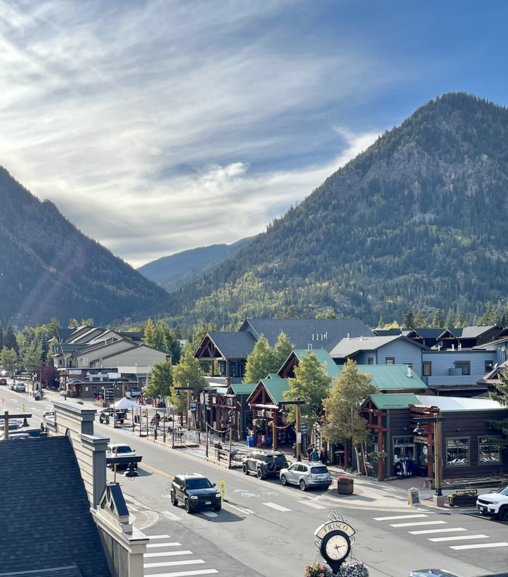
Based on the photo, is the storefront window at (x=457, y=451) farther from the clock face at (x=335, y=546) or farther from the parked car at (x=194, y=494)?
the clock face at (x=335, y=546)

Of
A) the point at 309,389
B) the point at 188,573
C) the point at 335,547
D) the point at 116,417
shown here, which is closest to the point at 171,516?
the point at 188,573

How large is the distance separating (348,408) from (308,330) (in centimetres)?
4583

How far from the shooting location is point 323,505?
42375 mm

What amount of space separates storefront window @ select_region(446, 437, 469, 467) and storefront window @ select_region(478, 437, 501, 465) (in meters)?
0.94

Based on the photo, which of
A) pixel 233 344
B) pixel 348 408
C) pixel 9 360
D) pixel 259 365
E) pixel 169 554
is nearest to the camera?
pixel 169 554

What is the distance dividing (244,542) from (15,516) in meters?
14.3

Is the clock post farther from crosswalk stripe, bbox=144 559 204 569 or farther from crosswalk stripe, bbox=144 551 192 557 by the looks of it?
crosswalk stripe, bbox=144 551 192 557

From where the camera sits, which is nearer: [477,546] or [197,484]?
[477,546]

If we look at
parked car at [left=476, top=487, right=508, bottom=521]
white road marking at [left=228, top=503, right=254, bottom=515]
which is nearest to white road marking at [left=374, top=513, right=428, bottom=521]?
parked car at [left=476, top=487, right=508, bottom=521]

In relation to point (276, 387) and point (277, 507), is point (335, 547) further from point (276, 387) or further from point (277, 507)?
point (276, 387)

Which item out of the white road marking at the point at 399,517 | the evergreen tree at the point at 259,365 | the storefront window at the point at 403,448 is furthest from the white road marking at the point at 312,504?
the evergreen tree at the point at 259,365

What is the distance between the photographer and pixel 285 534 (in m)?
35.6

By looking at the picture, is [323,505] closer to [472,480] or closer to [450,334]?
[472,480]

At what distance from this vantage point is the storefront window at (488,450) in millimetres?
50312
